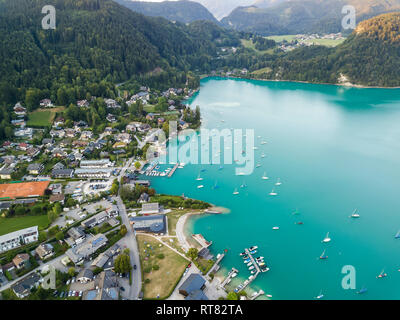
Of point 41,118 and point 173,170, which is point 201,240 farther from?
point 41,118

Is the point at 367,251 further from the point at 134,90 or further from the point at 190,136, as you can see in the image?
the point at 134,90

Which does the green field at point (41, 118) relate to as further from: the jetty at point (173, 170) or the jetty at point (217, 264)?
the jetty at point (217, 264)

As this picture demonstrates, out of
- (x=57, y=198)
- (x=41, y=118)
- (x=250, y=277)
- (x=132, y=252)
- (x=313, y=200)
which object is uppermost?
(x=41, y=118)

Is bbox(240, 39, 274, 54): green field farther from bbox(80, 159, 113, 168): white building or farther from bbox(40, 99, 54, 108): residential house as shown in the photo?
→ bbox(80, 159, 113, 168): white building

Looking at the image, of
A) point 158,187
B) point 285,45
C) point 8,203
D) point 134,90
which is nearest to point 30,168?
point 8,203

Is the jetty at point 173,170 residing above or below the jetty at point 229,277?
above

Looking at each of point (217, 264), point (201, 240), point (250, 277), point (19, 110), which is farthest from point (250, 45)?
point (250, 277)

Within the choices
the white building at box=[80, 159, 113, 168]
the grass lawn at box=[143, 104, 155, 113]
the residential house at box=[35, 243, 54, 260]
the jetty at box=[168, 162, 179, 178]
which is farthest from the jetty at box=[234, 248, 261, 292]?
the grass lawn at box=[143, 104, 155, 113]

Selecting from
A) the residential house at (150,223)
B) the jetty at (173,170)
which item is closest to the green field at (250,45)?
the jetty at (173,170)
